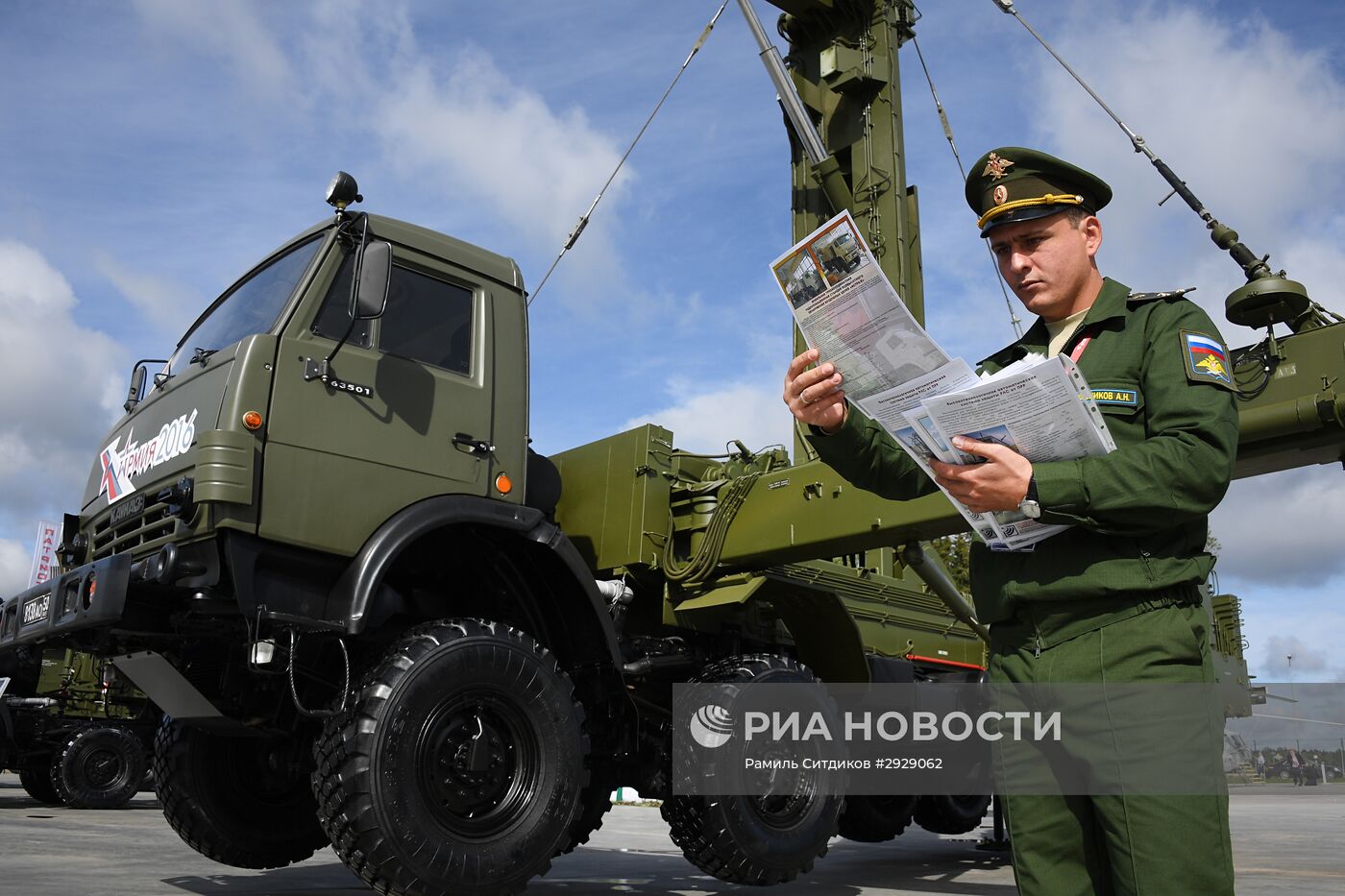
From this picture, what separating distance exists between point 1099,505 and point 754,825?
397 centimetres

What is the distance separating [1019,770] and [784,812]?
3.81 m

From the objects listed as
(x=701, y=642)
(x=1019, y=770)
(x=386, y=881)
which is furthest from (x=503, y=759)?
(x=1019, y=770)

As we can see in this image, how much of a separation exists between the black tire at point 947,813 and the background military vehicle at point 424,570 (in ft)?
9.56

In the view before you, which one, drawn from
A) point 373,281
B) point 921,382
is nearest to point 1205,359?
point 921,382

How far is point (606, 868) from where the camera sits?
23.8ft

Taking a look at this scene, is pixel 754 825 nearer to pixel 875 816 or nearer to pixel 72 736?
pixel 875 816

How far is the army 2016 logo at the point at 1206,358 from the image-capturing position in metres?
1.94

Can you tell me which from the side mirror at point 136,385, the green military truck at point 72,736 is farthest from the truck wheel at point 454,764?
the green military truck at point 72,736

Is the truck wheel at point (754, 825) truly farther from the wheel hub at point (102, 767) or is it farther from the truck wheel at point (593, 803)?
the wheel hub at point (102, 767)

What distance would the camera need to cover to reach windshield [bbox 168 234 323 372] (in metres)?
4.58

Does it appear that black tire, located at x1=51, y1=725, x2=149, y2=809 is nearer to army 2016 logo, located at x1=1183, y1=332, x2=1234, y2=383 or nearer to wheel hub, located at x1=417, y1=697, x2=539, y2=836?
wheel hub, located at x1=417, y1=697, x2=539, y2=836

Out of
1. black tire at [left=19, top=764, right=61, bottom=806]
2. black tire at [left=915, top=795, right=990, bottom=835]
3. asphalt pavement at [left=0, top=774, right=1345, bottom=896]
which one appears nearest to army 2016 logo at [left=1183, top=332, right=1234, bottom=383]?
asphalt pavement at [left=0, top=774, right=1345, bottom=896]

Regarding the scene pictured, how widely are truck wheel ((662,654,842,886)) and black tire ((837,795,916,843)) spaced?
244cm

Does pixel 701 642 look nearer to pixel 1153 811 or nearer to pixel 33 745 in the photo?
pixel 1153 811
